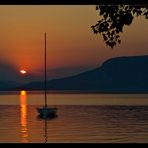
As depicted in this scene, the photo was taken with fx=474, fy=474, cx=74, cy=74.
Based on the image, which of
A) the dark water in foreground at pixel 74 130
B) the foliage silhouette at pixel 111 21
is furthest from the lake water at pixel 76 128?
the foliage silhouette at pixel 111 21

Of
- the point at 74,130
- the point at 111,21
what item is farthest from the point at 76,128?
the point at 111,21

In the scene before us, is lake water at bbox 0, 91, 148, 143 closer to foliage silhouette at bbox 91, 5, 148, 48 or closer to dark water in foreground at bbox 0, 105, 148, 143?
dark water in foreground at bbox 0, 105, 148, 143

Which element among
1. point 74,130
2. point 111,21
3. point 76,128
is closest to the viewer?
point 111,21

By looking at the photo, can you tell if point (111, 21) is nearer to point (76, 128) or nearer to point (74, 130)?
point (74, 130)

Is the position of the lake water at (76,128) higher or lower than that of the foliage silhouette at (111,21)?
higher

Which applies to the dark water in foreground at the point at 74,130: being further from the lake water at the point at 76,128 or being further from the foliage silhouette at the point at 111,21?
the foliage silhouette at the point at 111,21

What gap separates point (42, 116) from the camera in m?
52.3

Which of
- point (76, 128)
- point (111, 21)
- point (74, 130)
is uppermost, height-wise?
point (76, 128)

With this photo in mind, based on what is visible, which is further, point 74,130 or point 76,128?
point 76,128

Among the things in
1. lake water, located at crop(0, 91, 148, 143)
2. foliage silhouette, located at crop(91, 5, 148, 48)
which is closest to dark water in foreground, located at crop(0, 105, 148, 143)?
lake water, located at crop(0, 91, 148, 143)

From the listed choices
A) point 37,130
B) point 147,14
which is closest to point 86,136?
point 37,130
